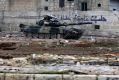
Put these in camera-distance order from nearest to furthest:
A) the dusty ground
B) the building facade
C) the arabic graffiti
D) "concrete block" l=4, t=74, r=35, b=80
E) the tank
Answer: "concrete block" l=4, t=74, r=35, b=80 → the dusty ground → the tank → the arabic graffiti → the building facade

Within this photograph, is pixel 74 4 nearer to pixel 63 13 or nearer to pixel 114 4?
pixel 114 4

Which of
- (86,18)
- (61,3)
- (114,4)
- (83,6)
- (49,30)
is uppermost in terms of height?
(61,3)

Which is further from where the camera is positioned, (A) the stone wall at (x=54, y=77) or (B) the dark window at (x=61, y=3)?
(B) the dark window at (x=61, y=3)

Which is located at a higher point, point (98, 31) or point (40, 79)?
point (40, 79)

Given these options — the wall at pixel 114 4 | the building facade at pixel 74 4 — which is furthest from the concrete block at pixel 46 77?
the wall at pixel 114 4

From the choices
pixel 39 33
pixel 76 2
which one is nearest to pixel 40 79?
pixel 39 33

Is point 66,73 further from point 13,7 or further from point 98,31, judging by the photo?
point 13,7

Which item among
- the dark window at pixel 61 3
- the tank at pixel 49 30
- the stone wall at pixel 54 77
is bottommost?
the tank at pixel 49 30

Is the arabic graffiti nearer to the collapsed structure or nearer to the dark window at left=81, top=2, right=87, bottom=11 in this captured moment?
the collapsed structure

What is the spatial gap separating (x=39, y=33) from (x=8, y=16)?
11.7m

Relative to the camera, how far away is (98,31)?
49.8 m

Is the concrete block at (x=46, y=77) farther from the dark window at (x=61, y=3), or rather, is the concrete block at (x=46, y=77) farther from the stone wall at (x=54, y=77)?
the dark window at (x=61, y=3)

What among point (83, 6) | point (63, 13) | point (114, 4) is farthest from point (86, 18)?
point (114, 4)

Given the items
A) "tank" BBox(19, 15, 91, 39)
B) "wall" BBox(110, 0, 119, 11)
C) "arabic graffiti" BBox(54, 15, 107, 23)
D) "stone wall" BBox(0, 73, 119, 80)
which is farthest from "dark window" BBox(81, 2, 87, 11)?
"stone wall" BBox(0, 73, 119, 80)
